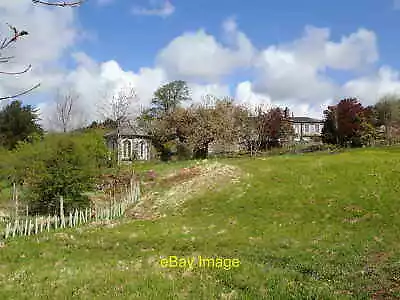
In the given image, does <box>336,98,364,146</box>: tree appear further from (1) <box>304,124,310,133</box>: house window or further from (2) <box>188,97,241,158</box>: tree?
(1) <box>304,124,310,133</box>: house window

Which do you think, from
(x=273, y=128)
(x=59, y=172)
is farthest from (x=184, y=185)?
(x=273, y=128)

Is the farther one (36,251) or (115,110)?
(115,110)

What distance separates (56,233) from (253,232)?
10.7 meters

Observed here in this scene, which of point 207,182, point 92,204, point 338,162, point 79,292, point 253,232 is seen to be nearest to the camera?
point 79,292

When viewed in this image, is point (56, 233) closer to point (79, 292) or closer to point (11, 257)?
point (11, 257)

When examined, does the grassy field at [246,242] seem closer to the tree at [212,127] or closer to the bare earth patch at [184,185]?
the bare earth patch at [184,185]

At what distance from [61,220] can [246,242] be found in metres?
12.6

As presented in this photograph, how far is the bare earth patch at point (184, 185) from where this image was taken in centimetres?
3168

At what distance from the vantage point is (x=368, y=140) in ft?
229

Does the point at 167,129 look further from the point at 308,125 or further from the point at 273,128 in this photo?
the point at 308,125

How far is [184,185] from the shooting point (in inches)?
1422

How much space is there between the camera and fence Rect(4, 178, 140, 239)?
947 inches

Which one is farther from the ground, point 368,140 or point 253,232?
point 368,140

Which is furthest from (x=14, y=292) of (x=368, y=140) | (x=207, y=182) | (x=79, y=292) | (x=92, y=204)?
(x=368, y=140)
